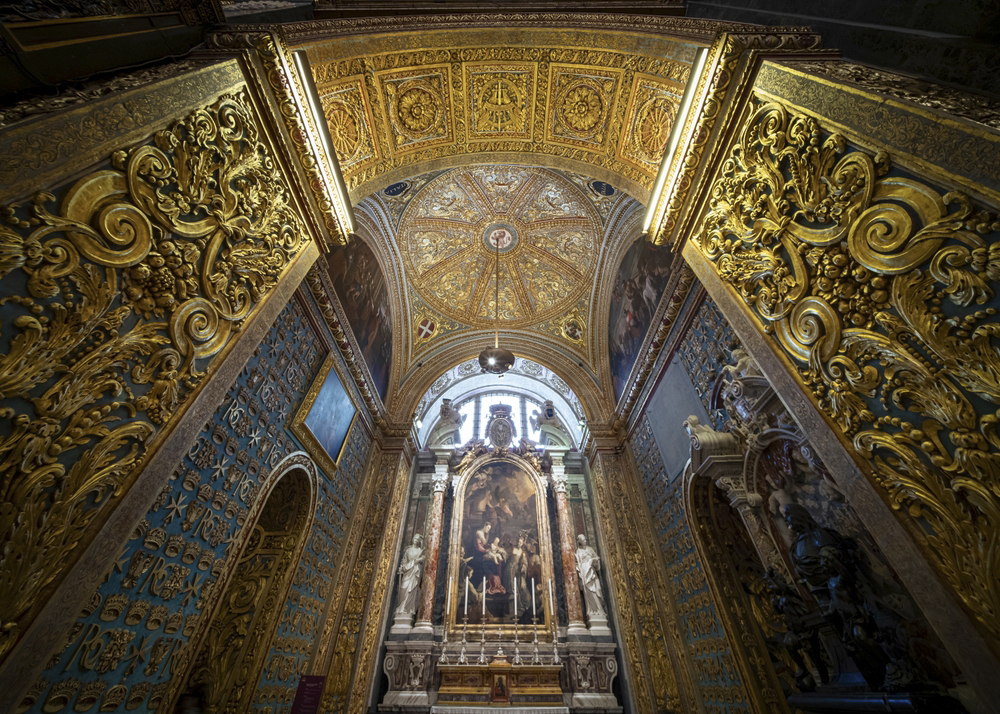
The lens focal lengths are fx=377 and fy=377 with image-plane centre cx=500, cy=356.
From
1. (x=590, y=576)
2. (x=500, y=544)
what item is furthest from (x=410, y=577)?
(x=590, y=576)

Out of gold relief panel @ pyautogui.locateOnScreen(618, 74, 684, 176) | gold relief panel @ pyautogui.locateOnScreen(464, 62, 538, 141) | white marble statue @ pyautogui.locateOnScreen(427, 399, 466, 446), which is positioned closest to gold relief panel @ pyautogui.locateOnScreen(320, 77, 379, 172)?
gold relief panel @ pyautogui.locateOnScreen(464, 62, 538, 141)

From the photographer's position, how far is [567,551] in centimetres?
1088

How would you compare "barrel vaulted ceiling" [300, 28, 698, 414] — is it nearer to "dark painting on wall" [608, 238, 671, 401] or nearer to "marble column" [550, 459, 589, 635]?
"dark painting on wall" [608, 238, 671, 401]

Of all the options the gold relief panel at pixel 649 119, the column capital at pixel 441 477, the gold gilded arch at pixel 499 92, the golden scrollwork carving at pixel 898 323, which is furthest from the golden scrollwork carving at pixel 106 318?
the column capital at pixel 441 477

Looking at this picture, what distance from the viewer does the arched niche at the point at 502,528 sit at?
9953 millimetres

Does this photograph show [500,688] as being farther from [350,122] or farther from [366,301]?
[350,122]

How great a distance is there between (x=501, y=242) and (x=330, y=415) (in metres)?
6.36

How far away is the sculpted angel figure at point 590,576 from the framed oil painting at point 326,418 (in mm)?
7213

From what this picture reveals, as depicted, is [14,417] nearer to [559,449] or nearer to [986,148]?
[986,148]

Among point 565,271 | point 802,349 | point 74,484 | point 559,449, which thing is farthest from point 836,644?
point 559,449

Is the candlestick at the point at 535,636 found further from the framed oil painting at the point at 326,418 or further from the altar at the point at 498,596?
the framed oil painting at the point at 326,418

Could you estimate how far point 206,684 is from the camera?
5.00 metres

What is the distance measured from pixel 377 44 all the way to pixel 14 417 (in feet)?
16.1

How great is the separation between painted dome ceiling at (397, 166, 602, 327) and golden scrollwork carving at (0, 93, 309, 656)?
637cm
